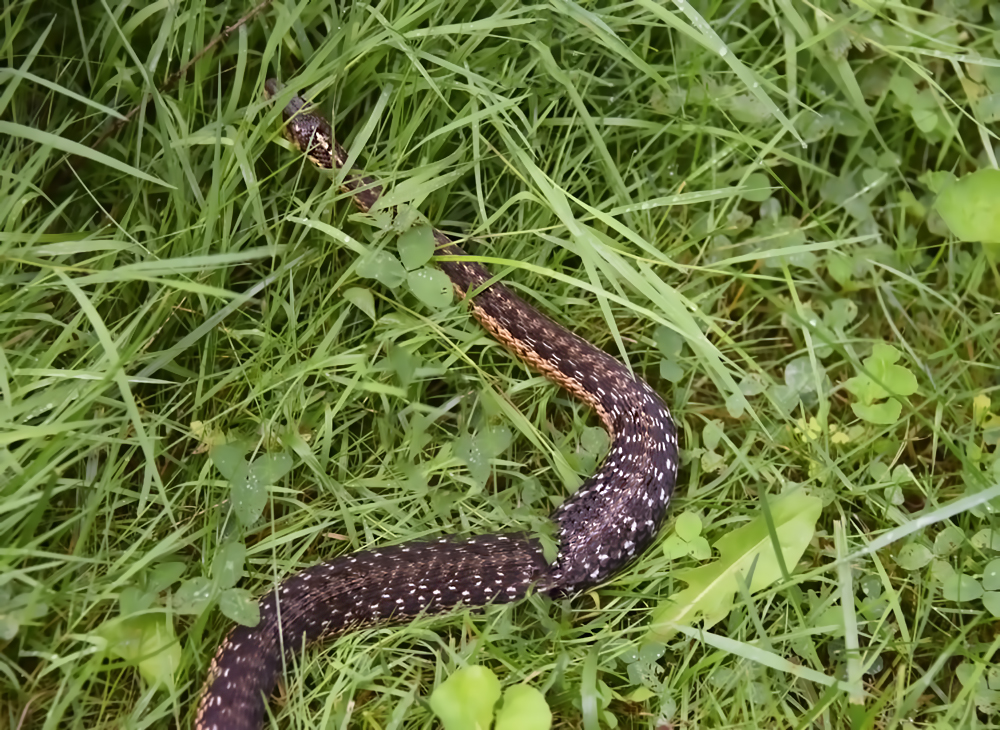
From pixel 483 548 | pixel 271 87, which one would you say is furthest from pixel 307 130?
pixel 483 548

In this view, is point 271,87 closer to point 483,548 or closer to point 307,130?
point 307,130

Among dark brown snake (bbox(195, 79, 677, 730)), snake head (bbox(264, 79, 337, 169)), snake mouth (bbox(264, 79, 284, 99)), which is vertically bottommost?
dark brown snake (bbox(195, 79, 677, 730))

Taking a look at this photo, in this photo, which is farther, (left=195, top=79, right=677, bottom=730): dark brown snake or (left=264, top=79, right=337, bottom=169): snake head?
(left=264, top=79, right=337, bottom=169): snake head

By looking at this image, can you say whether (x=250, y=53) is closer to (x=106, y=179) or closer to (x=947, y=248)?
(x=106, y=179)

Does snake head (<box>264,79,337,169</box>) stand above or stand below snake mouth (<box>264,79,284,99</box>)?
below

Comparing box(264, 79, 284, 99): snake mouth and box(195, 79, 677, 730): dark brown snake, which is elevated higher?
box(264, 79, 284, 99): snake mouth

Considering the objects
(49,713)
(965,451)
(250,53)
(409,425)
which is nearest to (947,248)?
(965,451)
